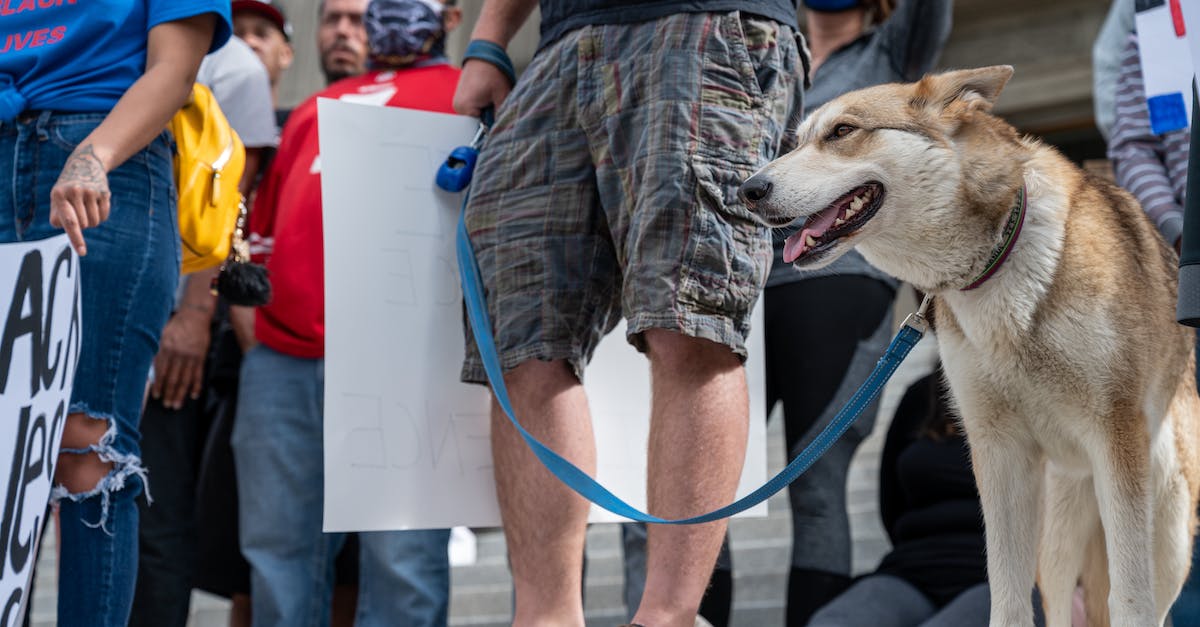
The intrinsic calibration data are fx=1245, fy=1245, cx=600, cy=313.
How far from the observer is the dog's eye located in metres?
2.26

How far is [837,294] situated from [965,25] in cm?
802

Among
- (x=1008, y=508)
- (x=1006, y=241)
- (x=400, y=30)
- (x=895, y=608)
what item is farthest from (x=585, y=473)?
(x=400, y=30)

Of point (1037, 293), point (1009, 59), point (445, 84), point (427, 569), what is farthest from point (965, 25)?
point (1037, 293)

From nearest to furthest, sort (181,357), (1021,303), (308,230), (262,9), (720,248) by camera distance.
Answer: (1021,303), (720,248), (308,230), (181,357), (262,9)

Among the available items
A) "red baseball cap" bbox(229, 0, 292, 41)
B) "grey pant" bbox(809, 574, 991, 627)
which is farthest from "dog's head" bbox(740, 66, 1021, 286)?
"red baseball cap" bbox(229, 0, 292, 41)

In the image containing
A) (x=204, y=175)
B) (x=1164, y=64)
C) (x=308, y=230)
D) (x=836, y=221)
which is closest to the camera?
(x=836, y=221)

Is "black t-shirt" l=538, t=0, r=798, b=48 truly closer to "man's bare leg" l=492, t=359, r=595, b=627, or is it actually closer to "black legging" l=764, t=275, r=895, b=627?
"man's bare leg" l=492, t=359, r=595, b=627

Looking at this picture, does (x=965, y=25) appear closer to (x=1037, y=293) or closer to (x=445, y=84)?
(x=445, y=84)

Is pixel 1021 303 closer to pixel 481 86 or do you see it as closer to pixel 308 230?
pixel 481 86

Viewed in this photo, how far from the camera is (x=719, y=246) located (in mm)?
2305

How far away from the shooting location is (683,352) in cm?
233

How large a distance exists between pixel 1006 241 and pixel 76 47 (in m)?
2.03

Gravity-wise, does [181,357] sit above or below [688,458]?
above

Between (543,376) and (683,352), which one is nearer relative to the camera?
(683,352)
